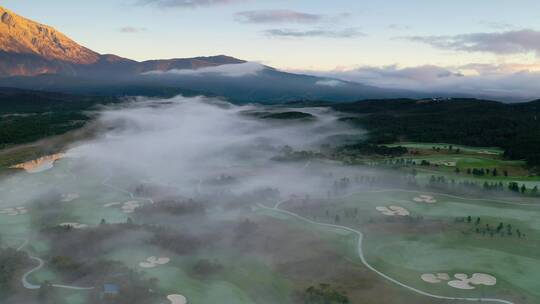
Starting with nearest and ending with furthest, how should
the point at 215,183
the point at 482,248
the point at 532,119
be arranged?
the point at 482,248
the point at 215,183
the point at 532,119

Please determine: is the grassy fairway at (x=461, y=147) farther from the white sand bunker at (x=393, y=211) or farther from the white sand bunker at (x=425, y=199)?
the white sand bunker at (x=393, y=211)

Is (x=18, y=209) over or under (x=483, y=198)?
under

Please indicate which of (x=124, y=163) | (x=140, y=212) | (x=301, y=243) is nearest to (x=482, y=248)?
(x=301, y=243)

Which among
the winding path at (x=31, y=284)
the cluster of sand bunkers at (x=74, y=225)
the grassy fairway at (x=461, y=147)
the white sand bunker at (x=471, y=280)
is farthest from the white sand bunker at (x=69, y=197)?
the grassy fairway at (x=461, y=147)

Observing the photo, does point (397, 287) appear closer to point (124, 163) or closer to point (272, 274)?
point (272, 274)

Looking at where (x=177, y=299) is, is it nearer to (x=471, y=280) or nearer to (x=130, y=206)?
(x=471, y=280)

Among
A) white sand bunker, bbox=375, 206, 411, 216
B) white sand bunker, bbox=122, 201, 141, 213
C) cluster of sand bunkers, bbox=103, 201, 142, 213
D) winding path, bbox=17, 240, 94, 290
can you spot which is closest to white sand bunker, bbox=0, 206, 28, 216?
cluster of sand bunkers, bbox=103, 201, 142, 213
